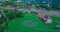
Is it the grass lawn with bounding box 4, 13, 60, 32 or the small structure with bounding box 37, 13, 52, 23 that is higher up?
the small structure with bounding box 37, 13, 52, 23

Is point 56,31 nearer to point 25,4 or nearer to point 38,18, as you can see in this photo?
point 38,18

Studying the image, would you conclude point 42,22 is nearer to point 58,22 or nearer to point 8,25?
point 58,22

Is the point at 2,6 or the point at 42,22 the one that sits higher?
the point at 2,6

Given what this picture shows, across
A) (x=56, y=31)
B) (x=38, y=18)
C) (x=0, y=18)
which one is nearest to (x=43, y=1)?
(x=38, y=18)

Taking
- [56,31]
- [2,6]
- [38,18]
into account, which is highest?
[2,6]

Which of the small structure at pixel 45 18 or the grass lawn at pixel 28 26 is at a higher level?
the small structure at pixel 45 18

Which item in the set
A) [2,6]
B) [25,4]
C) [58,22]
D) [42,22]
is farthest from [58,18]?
[2,6]

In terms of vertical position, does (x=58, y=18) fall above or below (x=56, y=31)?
above
